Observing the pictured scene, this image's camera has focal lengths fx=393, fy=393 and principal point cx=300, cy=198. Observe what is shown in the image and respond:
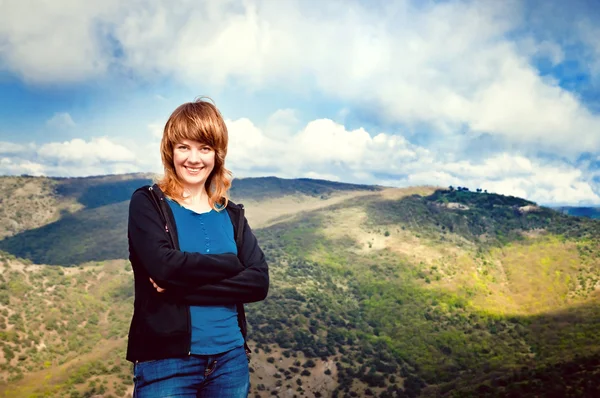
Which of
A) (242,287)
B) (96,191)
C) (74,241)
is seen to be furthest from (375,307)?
(96,191)

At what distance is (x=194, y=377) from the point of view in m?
2.60

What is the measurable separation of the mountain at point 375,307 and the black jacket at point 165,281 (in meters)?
28.2

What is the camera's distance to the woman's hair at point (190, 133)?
9.55 ft

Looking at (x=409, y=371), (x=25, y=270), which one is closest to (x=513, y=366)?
(x=409, y=371)

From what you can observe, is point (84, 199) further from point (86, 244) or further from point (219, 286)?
point (219, 286)

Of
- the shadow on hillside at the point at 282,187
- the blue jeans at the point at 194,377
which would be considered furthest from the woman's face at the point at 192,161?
the shadow on hillside at the point at 282,187

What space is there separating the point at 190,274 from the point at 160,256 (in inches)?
9.3

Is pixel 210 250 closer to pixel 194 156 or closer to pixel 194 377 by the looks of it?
pixel 194 156

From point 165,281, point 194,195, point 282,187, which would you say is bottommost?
point 165,281

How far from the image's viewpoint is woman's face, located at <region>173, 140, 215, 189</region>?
2.96 metres

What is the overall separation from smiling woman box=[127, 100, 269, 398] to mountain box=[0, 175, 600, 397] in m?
28.0

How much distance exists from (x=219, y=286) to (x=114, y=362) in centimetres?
3799

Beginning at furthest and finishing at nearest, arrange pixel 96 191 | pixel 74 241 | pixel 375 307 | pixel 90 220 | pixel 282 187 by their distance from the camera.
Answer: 1. pixel 282 187
2. pixel 96 191
3. pixel 90 220
4. pixel 74 241
5. pixel 375 307

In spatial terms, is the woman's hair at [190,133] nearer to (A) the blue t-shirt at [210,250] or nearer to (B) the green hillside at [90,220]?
(A) the blue t-shirt at [210,250]
